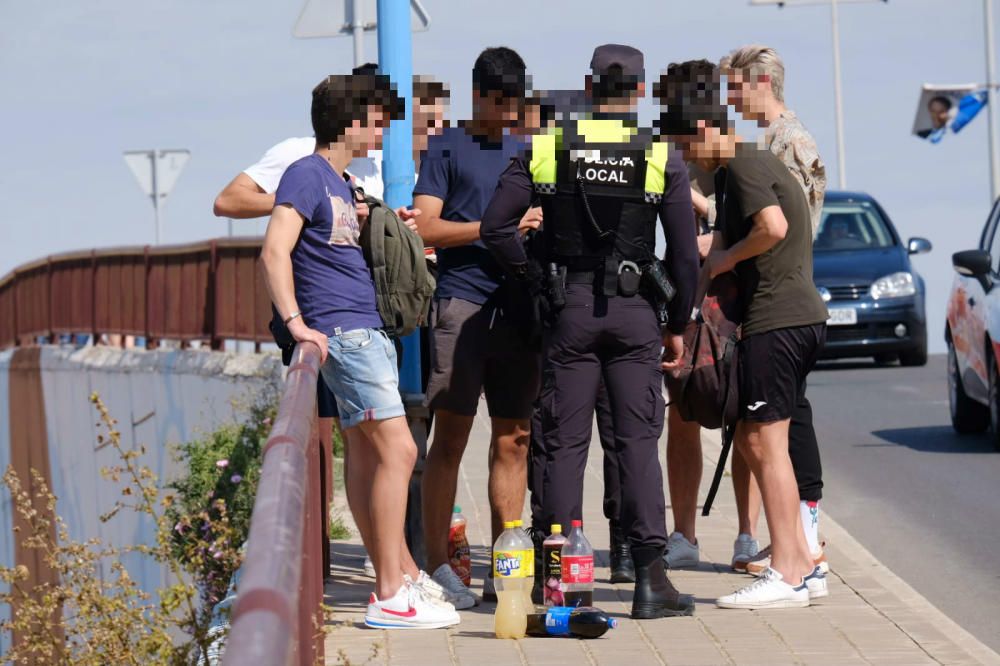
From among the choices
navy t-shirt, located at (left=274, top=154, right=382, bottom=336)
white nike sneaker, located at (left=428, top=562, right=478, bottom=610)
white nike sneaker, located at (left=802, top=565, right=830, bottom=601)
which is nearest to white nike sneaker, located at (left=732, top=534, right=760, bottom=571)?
white nike sneaker, located at (left=802, top=565, right=830, bottom=601)

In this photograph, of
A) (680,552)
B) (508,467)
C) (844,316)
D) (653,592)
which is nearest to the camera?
(653,592)

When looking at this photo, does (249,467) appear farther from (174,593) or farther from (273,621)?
(273,621)

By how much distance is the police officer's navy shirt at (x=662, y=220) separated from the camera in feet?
23.0

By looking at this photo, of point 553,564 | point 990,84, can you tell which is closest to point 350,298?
point 553,564

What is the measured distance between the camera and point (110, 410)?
71.4 feet

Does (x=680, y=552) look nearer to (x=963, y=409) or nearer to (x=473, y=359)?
(x=473, y=359)

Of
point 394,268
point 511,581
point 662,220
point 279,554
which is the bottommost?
point 511,581

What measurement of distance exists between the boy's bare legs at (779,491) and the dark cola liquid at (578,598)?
790 millimetres

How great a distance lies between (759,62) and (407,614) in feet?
8.26

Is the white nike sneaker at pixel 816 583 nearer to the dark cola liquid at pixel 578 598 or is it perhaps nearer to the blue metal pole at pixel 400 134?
the dark cola liquid at pixel 578 598

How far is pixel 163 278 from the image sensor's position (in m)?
21.7

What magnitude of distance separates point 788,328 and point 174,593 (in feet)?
8.39

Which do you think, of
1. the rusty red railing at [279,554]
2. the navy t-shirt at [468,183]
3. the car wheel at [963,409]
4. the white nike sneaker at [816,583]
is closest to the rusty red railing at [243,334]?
the rusty red railing at [279,554]

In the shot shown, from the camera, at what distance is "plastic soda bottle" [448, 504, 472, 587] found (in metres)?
7.98
